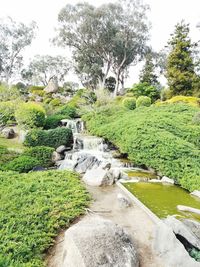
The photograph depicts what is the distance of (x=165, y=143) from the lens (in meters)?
10.1

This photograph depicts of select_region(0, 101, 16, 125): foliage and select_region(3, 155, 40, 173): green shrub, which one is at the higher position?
select_region(0, 101, 16, 125): foliage

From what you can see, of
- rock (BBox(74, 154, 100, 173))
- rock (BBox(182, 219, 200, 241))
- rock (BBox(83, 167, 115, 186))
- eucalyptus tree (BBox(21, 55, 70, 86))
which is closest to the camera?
rock (BBox(182, 219, 200, 241))

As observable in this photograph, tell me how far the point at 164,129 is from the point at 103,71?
23.9 meters

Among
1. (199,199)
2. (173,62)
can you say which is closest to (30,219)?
(199,199)

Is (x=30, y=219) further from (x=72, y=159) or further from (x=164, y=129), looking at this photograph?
(x=164, y=129)

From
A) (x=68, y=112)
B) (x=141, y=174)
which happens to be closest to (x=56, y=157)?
(x=141, y=174)

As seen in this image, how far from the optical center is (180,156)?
31.6 ft

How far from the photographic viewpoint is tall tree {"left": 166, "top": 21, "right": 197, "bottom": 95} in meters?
24.1

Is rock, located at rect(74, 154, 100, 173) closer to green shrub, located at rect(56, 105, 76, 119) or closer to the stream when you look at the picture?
the stream

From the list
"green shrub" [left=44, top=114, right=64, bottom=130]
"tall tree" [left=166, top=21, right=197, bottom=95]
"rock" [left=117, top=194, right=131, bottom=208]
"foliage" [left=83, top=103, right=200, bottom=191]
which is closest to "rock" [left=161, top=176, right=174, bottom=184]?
"foliage" [left=83, top=103, right=200, bottom=191]

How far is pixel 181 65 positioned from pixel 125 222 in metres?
21.8

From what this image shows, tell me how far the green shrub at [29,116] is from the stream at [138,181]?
2.90 meters

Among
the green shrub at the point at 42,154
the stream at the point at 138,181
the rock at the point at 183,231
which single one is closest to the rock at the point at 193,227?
the rock at the point at 183,231

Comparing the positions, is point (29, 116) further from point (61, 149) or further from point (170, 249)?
point (170, 249)
